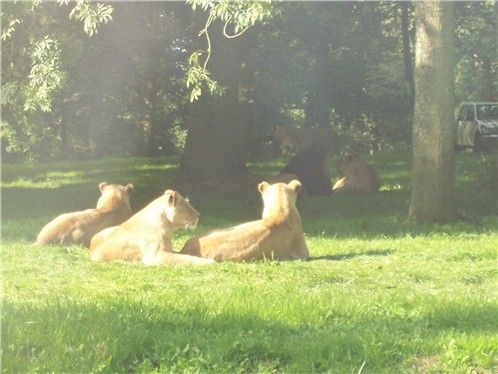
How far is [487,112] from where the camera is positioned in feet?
121

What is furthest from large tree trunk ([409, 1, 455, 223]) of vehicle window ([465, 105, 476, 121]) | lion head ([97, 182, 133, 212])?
vehicle window ([465, 105, 476, 121])

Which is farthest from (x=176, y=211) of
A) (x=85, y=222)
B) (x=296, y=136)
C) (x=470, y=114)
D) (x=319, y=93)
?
(x=470, y=114)

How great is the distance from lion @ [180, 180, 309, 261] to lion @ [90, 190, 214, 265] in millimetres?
286

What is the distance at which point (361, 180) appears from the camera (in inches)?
857

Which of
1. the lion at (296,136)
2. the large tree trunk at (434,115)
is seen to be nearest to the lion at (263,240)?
the large tree trunk at (434,115)

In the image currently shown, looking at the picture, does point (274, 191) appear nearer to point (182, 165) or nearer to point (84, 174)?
point (182, 165)

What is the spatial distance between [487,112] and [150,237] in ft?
90.0

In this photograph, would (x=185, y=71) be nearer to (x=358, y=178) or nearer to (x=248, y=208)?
(x=248, y=208)

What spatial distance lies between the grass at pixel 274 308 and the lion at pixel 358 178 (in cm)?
601

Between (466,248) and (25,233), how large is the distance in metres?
6.36

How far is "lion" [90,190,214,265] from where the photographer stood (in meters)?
11.4

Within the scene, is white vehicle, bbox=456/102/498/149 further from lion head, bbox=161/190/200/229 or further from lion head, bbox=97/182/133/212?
lion head, bbox=161/190/200/229

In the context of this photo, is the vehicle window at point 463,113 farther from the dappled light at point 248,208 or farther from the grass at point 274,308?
the grass at point 274,308

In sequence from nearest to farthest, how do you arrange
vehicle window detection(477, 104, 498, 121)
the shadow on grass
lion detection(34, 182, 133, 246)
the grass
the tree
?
1. the grass
2. the shadow on grass
3. lion detection(34, 182, 133, 246)
4. the tree
5. vehicle window detection(477, 104, 498, 121)
